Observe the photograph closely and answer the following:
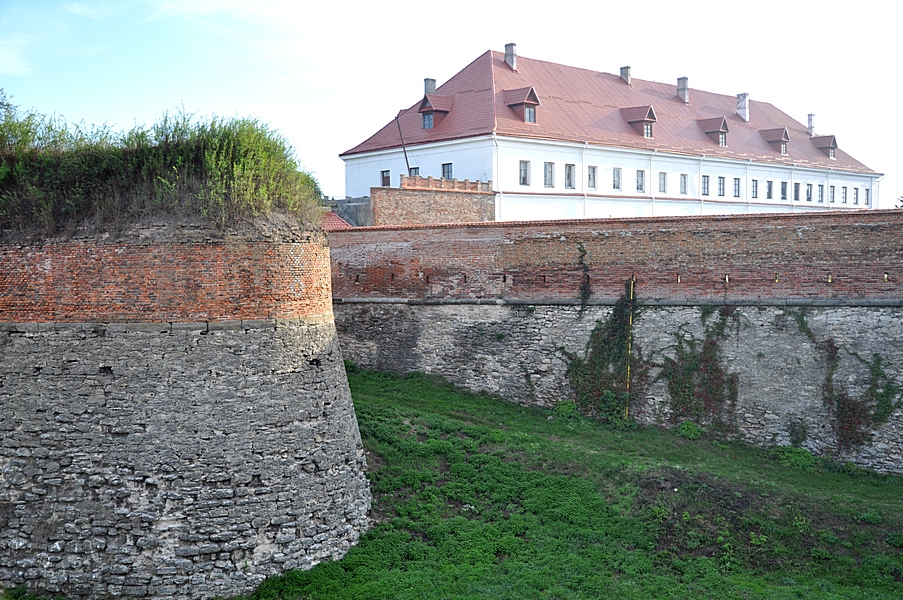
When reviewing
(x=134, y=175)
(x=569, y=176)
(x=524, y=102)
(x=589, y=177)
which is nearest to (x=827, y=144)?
(x=589, y=177)

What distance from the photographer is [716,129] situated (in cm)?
3847

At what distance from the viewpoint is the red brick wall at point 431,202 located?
24.6 metres

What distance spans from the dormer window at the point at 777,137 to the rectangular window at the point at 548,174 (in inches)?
613

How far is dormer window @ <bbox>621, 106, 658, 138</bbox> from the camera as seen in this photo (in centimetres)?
3525

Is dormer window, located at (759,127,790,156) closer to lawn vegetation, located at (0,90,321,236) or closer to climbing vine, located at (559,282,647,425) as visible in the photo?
climbing vine, located at (559,282,647,425)

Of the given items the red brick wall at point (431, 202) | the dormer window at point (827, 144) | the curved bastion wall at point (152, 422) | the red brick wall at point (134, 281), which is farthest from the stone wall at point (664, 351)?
the dormer window at point (827, 144)

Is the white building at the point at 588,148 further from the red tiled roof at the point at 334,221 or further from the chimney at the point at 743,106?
the red tiled roof at the point at 334,221

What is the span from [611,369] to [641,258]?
2387 mm

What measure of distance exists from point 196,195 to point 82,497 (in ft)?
14.2

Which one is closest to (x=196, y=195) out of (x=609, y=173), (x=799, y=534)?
(x=799, y=534)

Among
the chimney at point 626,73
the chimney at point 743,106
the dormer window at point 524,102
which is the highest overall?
the chimney at point 626,73

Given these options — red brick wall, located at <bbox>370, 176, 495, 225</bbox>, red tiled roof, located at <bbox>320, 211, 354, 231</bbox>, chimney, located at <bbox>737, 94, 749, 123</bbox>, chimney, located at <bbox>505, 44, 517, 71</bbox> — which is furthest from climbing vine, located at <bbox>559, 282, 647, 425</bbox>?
chimney, located at <bbox>737, 94, 749, 123</bbox>

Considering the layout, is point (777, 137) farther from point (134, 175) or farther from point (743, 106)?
point (134, 175)

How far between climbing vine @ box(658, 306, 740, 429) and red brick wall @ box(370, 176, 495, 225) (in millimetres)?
11093
